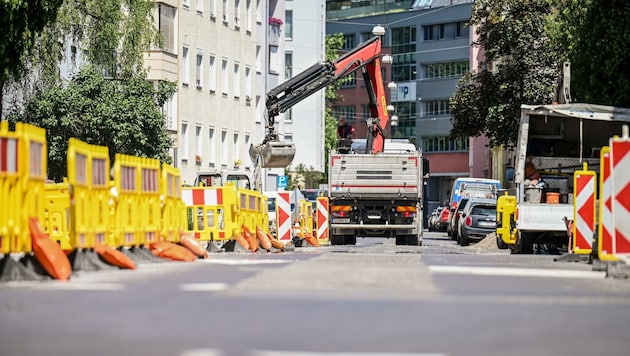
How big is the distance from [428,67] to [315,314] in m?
121

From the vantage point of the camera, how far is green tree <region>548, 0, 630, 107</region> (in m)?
46.5

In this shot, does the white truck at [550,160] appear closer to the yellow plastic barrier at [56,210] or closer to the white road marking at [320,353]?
the yellow plastic barrier at [56,210]

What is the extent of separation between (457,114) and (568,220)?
39.5 meters

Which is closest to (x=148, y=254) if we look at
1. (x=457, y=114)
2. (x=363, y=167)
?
(x=363, y=167)

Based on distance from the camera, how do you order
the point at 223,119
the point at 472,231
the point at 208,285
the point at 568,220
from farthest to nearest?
the point at 223,119 < the point at 472,231 < the point at 568,220 < the point at 208,285

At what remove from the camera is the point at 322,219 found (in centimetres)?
4706

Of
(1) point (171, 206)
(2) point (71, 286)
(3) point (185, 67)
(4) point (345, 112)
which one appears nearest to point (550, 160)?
(1) point (171, 206)

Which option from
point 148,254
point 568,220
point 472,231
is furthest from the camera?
point 472,231

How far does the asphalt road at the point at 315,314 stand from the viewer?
862 centimetres

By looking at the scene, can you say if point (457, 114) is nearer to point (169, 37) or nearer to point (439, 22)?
point (169, 37)

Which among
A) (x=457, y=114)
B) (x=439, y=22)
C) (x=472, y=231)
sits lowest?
(x=472, y=231)

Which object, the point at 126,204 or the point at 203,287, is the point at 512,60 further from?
the point at 203,287

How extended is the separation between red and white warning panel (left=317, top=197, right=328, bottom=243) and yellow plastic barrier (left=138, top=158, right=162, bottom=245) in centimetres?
2589

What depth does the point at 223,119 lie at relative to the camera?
79500 millimetres
